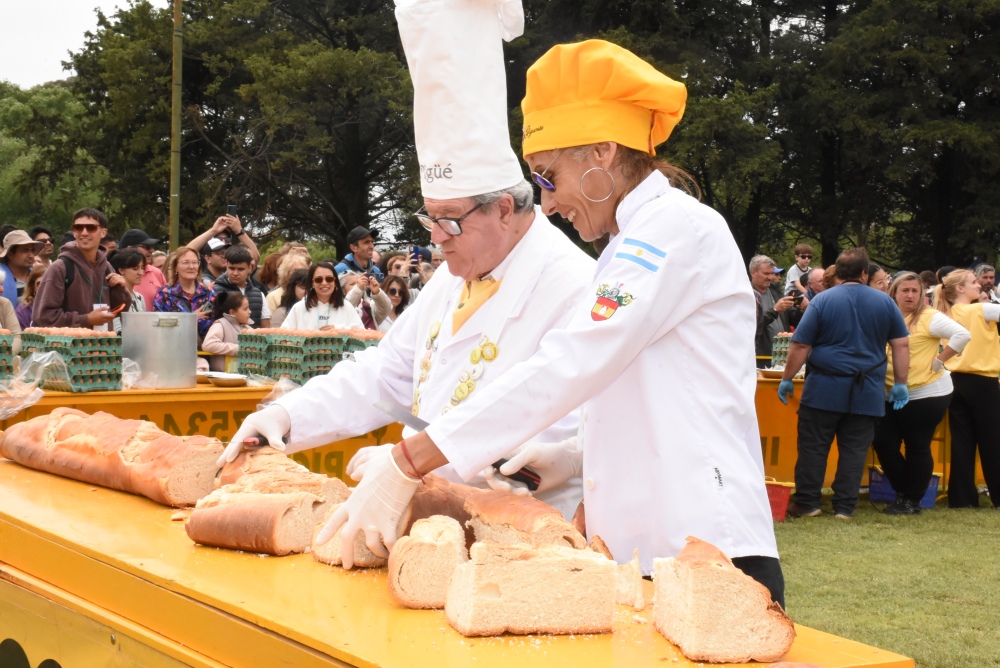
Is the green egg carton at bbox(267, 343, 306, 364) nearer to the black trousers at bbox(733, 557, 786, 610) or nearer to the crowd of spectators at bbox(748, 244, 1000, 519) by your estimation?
the crowd of spectators at bbox(748, 244, 1000, 519)

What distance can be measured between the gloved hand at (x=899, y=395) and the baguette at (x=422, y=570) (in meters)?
7.66

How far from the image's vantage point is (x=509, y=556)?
70.2 inches

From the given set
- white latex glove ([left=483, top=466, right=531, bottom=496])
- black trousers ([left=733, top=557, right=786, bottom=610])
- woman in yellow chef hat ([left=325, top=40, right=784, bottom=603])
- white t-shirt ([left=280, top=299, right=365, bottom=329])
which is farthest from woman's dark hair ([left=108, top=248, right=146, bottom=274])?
black trousers ([left=733, top=557, right=786, bottom=610])

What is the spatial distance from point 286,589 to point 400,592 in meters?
0.26

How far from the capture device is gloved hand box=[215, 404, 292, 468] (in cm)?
284

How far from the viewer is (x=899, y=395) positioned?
349 inches

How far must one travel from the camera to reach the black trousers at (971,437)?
369 inches

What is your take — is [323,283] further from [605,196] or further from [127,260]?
[605,196]

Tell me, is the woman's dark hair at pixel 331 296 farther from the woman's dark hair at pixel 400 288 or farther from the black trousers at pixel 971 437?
the black trousers at pixel 971 437

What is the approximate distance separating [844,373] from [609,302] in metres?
6.80

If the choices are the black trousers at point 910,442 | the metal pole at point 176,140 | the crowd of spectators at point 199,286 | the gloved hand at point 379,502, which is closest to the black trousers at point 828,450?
the black trousers at point 910,442

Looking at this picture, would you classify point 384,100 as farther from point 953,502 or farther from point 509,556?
point 509,556

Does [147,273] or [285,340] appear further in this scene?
[147,273]

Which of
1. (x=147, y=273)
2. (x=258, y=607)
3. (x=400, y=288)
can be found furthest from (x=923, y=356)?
(x=258, y=607)
